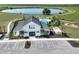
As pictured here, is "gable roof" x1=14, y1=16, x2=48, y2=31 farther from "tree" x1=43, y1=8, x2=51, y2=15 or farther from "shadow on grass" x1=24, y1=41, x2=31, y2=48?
"shadow on grass" x1=24, y1=41, x2=31, y2=48

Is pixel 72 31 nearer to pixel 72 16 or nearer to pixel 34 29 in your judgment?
pixel 72 16

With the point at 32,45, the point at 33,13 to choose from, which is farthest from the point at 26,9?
the point at 32,45

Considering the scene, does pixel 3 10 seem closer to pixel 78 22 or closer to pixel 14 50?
pixel 14 50

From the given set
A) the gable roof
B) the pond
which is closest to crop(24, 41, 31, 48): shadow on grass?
the gable roof

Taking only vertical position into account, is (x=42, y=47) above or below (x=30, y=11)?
below

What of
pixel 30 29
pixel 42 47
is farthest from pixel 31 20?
pixel 42 47

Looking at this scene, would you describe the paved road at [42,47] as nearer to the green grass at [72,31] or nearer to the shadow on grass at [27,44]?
the shadow on grass at [27,44]

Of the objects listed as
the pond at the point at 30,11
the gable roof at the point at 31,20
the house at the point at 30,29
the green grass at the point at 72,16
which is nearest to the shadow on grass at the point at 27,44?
the house at the point at 30,29
